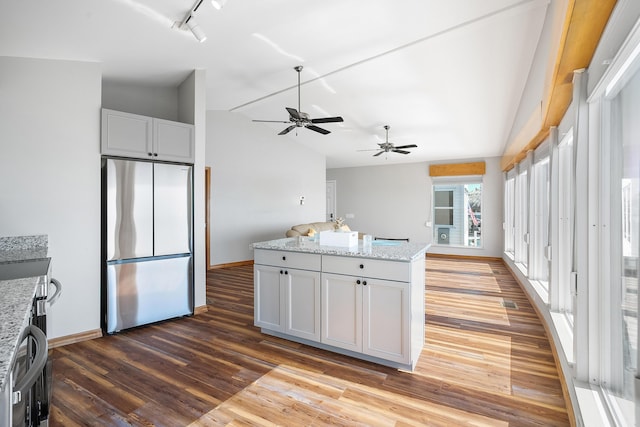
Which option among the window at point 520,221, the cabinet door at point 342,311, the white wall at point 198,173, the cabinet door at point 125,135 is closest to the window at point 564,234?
the cabinet door at point 342,311

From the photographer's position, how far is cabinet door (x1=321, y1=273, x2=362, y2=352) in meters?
2.47

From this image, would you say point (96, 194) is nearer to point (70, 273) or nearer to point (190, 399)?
point (70, 273)

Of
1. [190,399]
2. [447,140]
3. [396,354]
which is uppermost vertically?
[447,140]

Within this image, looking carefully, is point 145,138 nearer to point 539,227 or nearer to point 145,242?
point 145,242

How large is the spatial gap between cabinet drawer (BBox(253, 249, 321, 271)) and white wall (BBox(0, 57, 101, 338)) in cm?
164

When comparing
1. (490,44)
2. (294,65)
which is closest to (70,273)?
(294,65)

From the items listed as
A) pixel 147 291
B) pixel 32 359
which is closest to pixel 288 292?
pixel 147 291

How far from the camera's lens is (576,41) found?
4.97 ft

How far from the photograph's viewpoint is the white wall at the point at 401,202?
7.39 m

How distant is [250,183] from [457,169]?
16.5 ft

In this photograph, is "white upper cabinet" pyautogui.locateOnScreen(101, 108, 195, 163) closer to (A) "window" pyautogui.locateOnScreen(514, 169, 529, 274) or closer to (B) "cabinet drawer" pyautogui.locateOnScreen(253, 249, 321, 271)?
(B) "cabinet drawer" pyautogui.locateOnScreen(253, 249, 321, 271)

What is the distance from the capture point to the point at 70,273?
9.50 feet

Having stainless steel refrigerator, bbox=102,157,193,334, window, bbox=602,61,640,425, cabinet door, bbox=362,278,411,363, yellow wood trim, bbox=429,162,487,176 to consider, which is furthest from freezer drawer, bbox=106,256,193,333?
yellow wood trim, bbox=429,162,487,176

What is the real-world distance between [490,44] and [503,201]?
16.2 feet
